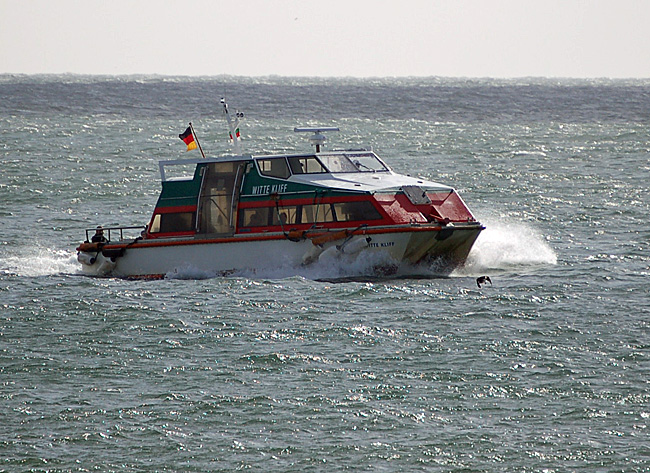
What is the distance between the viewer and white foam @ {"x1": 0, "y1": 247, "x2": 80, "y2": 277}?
29.4 m

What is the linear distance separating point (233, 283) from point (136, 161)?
33167 mm

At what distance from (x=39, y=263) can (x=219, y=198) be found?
5900 mm

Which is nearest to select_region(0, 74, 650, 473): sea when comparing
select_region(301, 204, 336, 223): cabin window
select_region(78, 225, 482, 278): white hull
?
select_region(78, 225, 482, 278): white hull

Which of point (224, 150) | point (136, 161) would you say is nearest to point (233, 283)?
point (136, 161)

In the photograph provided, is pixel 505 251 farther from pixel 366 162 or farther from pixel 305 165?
pixel 305 165

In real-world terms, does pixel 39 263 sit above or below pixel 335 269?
below

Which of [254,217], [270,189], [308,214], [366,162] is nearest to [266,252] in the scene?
[254,217]

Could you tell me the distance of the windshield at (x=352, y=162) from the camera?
28.7 m

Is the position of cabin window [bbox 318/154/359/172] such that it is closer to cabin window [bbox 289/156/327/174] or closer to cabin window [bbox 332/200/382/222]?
cabin window [bbox 289/156/327/174]

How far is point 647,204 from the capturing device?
4144 centimetres

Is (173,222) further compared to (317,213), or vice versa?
(173,222)

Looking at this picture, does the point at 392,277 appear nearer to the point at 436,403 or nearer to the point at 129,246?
the point at 129,246

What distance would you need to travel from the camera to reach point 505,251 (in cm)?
3036

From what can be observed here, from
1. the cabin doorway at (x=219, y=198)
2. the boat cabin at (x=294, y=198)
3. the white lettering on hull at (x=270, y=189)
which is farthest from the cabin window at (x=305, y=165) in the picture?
the cabin doorway at (x=219, y=198)
